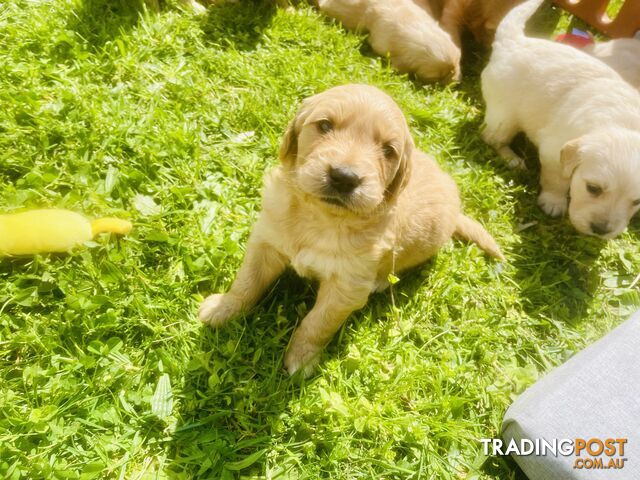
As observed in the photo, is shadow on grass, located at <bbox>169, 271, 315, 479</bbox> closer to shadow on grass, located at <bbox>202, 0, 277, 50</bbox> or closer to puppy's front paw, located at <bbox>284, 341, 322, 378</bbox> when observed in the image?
puppy's front paw, located at <bbox>284, 341, 322, 378</bbox>

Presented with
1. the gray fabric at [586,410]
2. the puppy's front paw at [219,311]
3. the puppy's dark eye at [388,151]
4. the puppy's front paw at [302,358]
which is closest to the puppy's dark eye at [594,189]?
the gray fabric at [586,410]

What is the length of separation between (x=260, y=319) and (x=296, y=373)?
1.42 feet

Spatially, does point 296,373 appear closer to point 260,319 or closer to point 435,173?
point 260,319

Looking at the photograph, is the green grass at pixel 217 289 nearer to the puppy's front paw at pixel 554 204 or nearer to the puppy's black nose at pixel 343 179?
the puppy's front paw at pixel 554 204

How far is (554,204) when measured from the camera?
4.07 meters

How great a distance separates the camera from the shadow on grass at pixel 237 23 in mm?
4301

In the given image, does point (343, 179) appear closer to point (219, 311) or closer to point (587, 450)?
point (219, 311)

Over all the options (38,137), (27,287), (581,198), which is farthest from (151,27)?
(581,198)

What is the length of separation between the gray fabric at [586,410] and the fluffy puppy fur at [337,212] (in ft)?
3.63

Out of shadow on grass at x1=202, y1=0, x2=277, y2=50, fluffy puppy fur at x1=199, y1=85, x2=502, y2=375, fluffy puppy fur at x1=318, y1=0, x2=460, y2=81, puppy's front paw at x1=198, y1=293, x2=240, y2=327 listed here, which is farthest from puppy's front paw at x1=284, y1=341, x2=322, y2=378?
fluffy puppy fur at x1=318, y1=0, x2=460, y2=81

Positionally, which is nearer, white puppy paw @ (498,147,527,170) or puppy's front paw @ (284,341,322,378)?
puppy's front paw @ (284,341,322,378)

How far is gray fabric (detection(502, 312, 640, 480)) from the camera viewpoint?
7.51 feet

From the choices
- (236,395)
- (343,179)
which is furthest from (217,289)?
(343,179)

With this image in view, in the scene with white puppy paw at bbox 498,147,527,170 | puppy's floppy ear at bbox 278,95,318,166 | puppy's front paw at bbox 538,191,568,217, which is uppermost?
puppy's floppy ear at bbox 278,95,318,166
